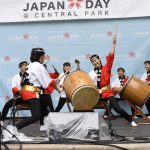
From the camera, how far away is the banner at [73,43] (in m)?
8.61

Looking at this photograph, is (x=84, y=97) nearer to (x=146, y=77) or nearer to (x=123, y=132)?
(x=123, y=132)

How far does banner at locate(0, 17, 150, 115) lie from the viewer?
8609 mm

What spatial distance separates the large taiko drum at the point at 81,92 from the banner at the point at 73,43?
8.65 feet

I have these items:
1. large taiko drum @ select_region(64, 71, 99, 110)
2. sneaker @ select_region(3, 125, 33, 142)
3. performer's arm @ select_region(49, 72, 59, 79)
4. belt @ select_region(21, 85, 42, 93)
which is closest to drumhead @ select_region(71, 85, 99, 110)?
large taiko drum @ select_region(64, 71, 99, 110)

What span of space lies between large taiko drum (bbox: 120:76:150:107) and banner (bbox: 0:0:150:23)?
1943 mm

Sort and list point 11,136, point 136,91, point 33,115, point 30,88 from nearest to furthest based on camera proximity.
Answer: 1. point 11,136
2. point 33,115
3. point 30,88
4. point 136,91

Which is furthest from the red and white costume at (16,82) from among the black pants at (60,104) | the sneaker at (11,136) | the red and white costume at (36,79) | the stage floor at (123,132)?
the sneaker at (11,136)

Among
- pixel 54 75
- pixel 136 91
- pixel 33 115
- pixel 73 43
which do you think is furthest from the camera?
pixel 73 43

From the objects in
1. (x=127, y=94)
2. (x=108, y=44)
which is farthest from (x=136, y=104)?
(x=108, y=44)

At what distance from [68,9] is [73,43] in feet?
2.24

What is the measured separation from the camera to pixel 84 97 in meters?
5.83

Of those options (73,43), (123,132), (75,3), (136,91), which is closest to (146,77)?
(136,91)

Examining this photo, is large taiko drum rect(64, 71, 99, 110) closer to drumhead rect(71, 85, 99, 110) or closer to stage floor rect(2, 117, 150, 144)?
drumhead rect(71, 85, 99, 110)

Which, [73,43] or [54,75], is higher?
[73,43]
